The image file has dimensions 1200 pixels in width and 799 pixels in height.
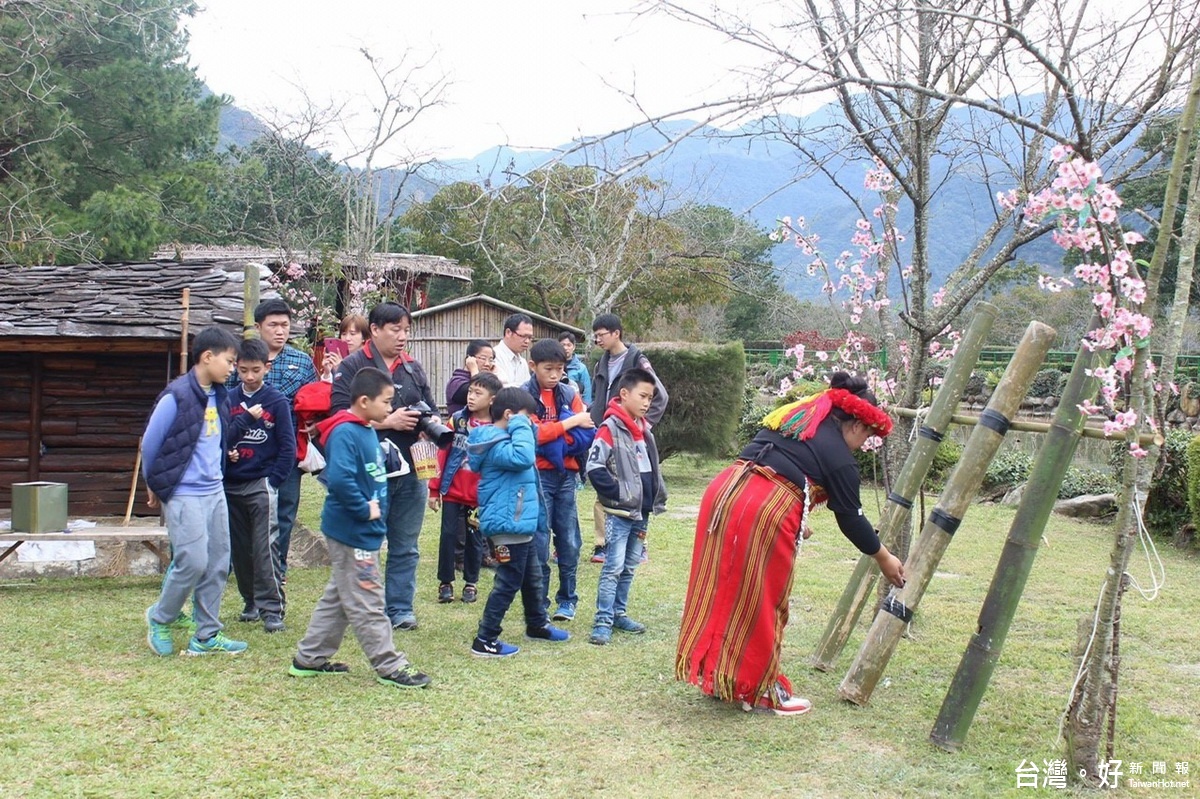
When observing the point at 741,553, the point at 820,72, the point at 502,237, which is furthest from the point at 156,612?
the point at 502,237

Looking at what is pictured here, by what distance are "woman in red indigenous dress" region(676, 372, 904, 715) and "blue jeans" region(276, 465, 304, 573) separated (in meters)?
3.02

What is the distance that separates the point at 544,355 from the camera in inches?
260

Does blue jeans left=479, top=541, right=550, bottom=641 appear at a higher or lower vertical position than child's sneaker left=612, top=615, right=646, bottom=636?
higher

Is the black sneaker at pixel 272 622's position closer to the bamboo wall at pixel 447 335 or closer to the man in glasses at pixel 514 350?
the man in glasses at pixel 514 350

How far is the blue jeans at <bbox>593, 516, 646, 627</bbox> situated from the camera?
594 cm

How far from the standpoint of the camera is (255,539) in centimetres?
600

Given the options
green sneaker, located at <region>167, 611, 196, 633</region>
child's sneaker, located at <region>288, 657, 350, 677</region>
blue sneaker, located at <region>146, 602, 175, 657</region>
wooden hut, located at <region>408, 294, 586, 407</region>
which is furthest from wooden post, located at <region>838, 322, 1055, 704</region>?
wooden hut, located at <region>408, 294, 586, 407</region>

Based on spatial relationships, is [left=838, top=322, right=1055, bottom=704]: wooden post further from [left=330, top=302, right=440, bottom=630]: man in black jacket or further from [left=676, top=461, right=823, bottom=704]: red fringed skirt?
[left=330, top=302, right=440, bottom=630]: man in black jacket

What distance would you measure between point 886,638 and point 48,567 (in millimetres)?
6404

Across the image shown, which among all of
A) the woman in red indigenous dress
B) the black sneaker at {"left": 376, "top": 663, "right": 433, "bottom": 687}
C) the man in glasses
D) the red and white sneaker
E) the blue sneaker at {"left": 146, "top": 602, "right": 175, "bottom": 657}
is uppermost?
the man in glasses

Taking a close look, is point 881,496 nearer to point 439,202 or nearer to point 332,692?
point 332,692

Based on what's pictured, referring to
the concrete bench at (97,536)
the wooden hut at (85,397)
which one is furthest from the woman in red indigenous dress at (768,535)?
the wooden hut at (85,397)

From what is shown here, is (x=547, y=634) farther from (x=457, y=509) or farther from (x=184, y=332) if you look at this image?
(x=184, y=332)

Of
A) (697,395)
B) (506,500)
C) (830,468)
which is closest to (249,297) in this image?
(506,500)
